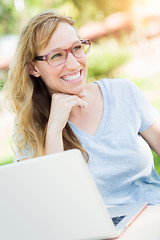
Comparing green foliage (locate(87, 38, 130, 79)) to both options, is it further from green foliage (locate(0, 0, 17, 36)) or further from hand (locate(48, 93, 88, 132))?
hand (locate(48, 93, 88, 132))

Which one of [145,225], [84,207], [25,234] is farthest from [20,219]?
[145,225]

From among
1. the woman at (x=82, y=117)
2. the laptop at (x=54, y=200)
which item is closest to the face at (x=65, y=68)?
the woman at (x=82, y=117)

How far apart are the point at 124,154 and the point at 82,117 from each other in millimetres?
287

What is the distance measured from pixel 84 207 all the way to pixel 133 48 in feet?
33.8

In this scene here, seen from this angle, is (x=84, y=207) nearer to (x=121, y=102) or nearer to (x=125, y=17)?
(x=121, y=102)

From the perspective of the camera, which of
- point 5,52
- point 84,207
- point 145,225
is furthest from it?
point 5,52

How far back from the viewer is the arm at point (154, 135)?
1.97 meters

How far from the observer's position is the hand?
1913 mm

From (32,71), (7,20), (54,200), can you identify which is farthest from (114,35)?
(54,200)

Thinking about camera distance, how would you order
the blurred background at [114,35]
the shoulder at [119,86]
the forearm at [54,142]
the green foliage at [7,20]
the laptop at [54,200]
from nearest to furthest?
the laptop at [54,200], the forearm at [54,142], the shoulder at [119,86], the blurred background at [114,35], the green foliage at [7,20]

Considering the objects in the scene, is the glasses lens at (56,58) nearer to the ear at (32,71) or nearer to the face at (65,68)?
the face at (65,68)

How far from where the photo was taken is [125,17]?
451 inches

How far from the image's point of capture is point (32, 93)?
2107 mm

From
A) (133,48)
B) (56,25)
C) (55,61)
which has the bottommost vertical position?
(133,48)
